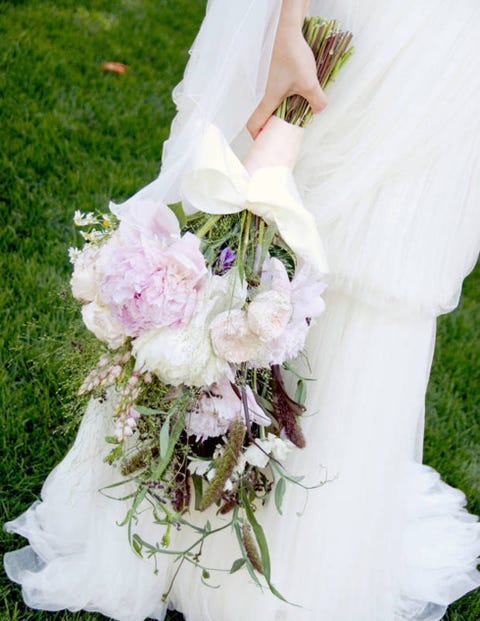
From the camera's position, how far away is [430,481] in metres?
2.15

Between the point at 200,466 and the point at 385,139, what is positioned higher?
the point at 385,139

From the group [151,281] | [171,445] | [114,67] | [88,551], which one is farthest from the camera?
[114,67]

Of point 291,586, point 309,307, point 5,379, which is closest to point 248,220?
point 309,307

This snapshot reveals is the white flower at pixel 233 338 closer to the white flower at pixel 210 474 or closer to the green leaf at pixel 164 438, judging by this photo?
the green leaf at pixel 164 438

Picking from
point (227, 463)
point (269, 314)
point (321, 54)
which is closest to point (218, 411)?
point (227, 463)

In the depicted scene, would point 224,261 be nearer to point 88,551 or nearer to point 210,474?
point 210,474

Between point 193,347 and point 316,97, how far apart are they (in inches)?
21.3

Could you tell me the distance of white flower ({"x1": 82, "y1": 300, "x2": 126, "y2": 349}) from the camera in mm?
1233

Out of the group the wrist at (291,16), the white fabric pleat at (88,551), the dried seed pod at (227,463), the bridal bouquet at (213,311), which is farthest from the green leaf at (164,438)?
the wrist at (291,16)

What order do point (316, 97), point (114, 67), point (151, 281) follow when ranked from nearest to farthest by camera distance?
point (151, 281), point (316, 97), point (114, 67)

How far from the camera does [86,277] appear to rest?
1272 mm

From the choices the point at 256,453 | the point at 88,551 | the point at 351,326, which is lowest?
the point at 88,551

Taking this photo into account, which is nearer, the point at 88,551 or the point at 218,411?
the point at 218,411

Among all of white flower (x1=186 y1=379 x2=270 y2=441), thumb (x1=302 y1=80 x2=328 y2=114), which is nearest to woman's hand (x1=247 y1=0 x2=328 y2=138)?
thumb (x1=302 y1=80 x2=328 y2=114)
